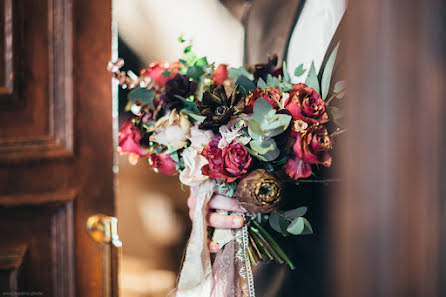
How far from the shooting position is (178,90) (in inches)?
31.4

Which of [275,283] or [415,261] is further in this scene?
[275,283]

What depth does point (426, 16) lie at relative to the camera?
0.23m

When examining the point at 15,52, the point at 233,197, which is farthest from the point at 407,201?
the point at 15,52

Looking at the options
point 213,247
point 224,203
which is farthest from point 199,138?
point 213,247

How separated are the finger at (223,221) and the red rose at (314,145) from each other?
0.21 meters

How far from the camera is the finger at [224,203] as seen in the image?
739 mm

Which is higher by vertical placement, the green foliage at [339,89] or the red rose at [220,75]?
the red rose at [220,75]

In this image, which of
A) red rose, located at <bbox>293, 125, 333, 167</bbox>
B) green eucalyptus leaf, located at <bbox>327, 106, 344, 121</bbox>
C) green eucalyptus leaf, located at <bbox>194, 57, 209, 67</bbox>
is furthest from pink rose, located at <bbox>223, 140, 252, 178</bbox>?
green eucalyptus leaf, located at <bbox>194, 57, 209, 67</bbox>

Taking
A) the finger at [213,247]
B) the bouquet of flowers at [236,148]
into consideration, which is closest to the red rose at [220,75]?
the bouquet of flowers at [236,148]

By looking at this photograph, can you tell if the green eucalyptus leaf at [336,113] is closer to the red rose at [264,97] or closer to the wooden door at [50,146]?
the red rose at [264,97]

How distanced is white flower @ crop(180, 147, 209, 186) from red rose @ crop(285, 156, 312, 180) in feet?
0.61

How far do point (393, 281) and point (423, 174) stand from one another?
78 mm

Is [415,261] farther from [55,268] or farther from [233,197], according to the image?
[55,268]

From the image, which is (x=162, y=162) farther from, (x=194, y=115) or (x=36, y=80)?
(x=36, y=80)
